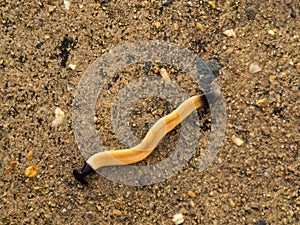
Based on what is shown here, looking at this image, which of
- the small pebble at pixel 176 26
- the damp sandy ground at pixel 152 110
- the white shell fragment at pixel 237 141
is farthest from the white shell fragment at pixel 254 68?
the small pebble at pixel 176 26

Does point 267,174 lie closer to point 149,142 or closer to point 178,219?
point 178,219

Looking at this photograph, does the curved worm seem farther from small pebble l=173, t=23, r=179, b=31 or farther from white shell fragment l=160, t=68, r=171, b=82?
small pebble l=173, t=23, r=179, b=31

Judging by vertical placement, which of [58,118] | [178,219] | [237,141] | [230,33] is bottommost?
[178,219]

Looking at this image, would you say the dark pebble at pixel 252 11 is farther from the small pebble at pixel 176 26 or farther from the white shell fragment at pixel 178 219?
the white shell fragment at pixel 178 219

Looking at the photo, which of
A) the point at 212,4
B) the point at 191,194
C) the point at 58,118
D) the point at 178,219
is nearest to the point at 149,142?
the point at 191,194

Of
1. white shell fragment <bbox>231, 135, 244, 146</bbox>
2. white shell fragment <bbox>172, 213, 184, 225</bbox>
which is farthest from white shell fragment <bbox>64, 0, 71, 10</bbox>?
white shell fragment <bbox>172, 213, 184, 225</bbox>

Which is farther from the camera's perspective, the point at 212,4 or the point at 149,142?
the point at 212,4
